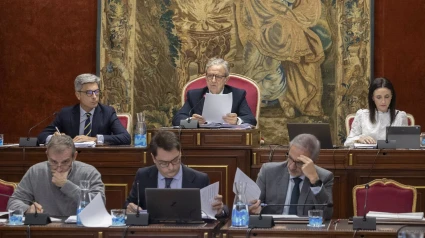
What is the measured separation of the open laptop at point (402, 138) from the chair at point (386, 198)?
4.72 feet

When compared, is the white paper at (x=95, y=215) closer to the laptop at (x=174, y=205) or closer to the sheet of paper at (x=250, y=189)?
the laptop at (x=174, y=205)

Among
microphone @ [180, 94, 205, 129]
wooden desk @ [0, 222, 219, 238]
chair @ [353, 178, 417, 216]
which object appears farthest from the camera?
microphone @ [180, 94, 205, 129]

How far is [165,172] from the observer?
660 cm

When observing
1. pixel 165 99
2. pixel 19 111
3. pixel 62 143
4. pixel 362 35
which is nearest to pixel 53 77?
Answer: pixel 19 111

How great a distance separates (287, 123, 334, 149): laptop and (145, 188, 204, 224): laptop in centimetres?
230

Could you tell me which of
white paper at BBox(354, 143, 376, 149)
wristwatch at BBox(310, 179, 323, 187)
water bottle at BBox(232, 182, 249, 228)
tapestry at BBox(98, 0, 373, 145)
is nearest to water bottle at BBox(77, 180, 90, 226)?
water bottle at BBox(232, 182, 249, 228)

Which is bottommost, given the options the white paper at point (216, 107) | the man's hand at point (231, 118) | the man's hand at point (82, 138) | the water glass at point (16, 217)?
the water glass at point (16, 217)

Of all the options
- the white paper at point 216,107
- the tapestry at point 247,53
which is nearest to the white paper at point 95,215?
the white paper at point 216,107

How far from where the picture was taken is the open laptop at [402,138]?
818 centimetres

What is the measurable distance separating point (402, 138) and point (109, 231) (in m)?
3.42

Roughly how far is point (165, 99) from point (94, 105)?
2.10 meters

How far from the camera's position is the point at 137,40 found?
10.9 meters

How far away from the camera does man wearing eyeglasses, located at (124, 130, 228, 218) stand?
6.54m

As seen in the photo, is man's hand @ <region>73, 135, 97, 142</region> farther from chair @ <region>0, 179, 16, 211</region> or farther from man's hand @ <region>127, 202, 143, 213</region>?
man's hand @ <region>127, 202, 143, 213</region>
